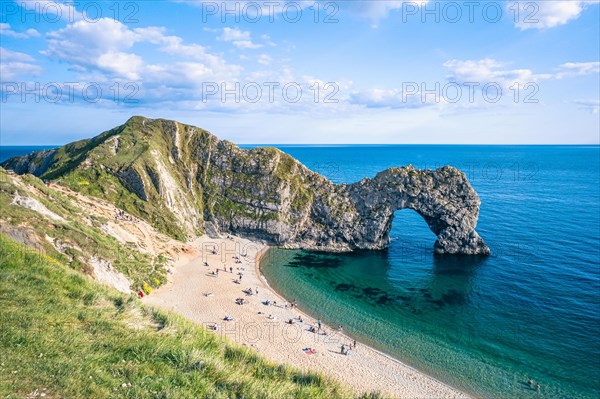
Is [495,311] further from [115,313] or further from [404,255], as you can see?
[115,313]

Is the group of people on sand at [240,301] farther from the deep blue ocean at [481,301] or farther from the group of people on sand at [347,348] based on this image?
the group of people on sand at [347,348]

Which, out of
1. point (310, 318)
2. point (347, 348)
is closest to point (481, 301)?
point (347, 348)

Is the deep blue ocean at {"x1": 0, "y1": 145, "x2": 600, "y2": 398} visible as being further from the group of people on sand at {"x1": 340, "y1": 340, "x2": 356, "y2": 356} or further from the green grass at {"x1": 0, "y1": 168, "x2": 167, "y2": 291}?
the green grass at {"x1": 0, "y1": 168, "x2": 167, "y2": 291}

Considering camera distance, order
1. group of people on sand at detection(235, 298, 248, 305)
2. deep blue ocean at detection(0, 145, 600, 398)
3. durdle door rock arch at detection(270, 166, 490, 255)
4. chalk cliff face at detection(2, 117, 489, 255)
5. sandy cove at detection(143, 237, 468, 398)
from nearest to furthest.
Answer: sandy cove at detection(143, 237, 468, 398)
deep blue ocean at detection(0, 145, 600, 398)
group of people on sand at detection(235, 298, 248, 305)
chalk cliff face at detection(2, 117, 489, 255)
durdle door rock arch at detection(270, 166, 490, 255)

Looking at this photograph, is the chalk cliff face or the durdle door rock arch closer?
the chalk cliff face

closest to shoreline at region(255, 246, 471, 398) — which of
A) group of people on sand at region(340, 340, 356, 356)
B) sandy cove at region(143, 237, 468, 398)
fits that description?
sandy cove at region(143, 237, 468, 398)

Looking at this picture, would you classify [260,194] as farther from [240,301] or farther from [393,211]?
[240,301]
